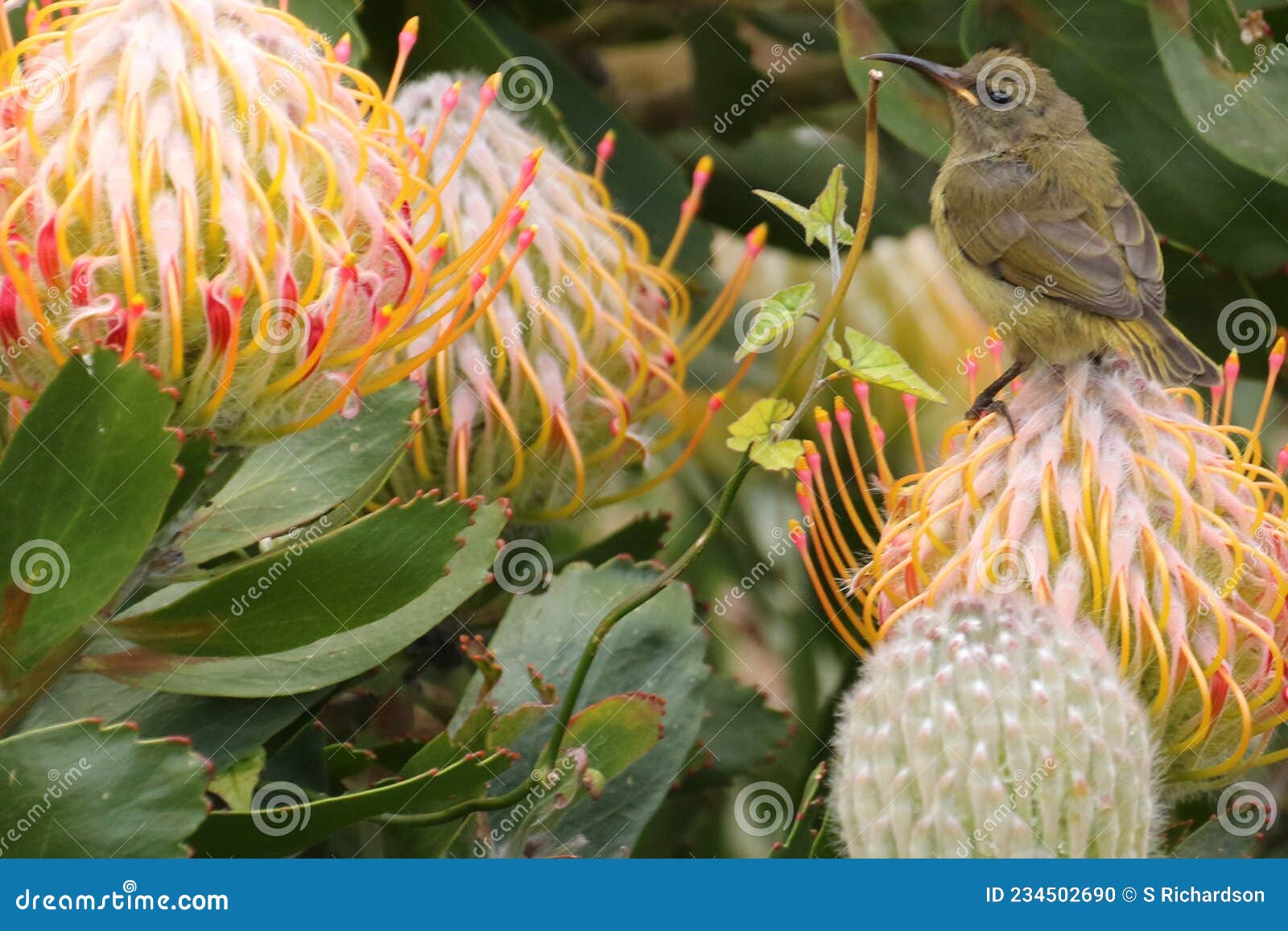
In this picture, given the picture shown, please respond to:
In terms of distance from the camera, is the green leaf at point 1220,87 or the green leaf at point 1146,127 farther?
the green leaf at point 1146,127

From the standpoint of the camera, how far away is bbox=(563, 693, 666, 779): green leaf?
152cm

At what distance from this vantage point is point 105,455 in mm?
1229

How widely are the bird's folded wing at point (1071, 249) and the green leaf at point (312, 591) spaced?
3.12ft

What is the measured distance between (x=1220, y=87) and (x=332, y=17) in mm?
1115

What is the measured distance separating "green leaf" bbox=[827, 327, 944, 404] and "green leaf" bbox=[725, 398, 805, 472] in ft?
0.26

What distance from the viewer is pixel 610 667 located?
65.3 inches

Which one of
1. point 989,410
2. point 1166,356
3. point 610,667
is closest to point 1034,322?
point 1166,356

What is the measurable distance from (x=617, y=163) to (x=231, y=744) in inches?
44.4

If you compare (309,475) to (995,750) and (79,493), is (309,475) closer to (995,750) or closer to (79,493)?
(79,493)

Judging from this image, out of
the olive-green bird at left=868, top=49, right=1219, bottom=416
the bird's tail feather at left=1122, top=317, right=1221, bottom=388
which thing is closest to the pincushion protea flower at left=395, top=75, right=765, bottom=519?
the olive-green bird at left=868, top=49, right=1219, bottom=416

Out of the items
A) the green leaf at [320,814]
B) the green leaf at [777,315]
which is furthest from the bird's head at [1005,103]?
the green leaf at [320,814]

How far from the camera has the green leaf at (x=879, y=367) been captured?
1477mm

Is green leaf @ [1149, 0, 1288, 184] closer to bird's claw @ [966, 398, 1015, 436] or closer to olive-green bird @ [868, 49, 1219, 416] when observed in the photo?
olive-green bird @ [868, 49, 1219, 416]

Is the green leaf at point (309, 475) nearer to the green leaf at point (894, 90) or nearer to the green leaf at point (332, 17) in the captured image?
the green leaf at point (332, 17)
